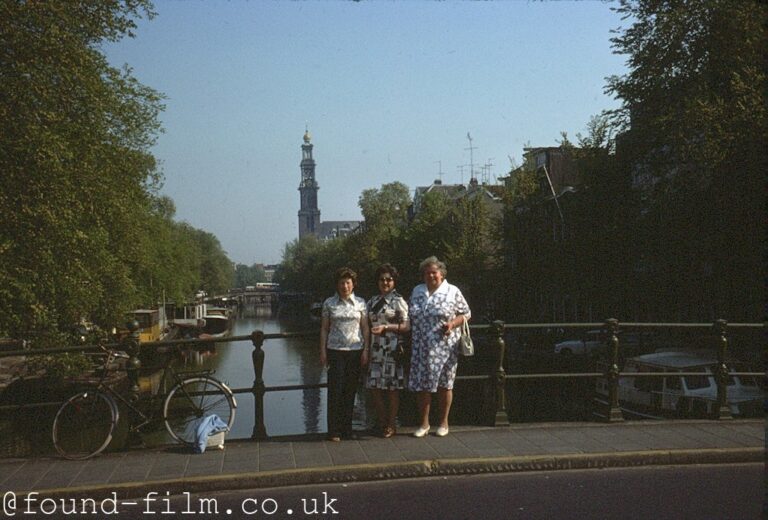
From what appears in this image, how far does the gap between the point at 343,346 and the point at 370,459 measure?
4.28 ft

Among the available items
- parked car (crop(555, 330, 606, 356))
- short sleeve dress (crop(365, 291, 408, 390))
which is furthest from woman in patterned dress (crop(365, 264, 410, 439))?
parked car (crop(555, 330, 606, 356))

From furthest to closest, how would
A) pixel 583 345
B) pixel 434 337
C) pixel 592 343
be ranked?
1. pixel 583 345
2. pixel 592 343
3. pixel 434 337

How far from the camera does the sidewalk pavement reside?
688cm

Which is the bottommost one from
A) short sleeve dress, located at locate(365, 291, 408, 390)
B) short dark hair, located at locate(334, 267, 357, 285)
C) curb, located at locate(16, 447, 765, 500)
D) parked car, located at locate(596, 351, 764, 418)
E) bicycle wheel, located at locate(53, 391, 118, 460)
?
parked car, located at locate(596, 351, 764, 418)

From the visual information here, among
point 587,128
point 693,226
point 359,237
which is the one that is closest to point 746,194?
point 693,226

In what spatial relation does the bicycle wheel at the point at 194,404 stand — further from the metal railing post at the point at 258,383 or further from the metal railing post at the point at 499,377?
the metal railing post at the point at 499,377

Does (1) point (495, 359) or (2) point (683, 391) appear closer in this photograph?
(1) point (495, 359)

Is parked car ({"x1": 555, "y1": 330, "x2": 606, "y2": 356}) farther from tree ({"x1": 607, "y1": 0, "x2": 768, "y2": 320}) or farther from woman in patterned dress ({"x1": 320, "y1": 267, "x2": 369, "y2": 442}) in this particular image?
woman in patterned dress ({"x1": 320, "y1": 267, "x2": 369, "y2": 442})

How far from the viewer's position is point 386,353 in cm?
838

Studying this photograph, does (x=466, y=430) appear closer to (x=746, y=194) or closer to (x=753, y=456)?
(x=753, y=456)

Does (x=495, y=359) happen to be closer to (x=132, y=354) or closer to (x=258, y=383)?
(x=258, y=383)

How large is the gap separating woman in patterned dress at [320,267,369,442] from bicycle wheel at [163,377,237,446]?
1024mm

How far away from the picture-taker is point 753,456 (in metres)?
7.76

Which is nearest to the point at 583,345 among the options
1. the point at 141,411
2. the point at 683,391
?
the point at 683,391
